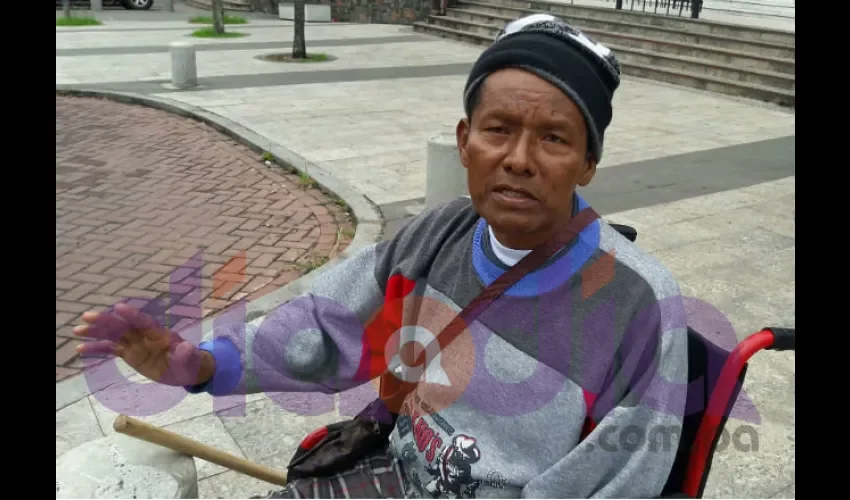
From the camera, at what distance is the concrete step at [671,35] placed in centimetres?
1216

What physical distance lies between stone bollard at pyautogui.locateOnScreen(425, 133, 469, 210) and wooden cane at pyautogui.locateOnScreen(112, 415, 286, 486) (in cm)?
359

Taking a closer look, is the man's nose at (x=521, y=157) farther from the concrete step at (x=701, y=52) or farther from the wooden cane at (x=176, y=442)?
the concrete step at (x=701, y=52)

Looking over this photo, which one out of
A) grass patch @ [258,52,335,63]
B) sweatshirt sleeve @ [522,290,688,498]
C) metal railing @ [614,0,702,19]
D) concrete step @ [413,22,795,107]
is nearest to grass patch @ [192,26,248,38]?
grass patch @ [258,52,335,63]

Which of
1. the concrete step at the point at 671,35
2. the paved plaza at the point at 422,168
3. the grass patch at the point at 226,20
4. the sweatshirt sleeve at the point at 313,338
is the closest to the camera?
the sweatshirt sleeve at the point at 313,338

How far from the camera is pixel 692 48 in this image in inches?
510

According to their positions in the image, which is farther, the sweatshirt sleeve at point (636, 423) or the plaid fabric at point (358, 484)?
the plaid fabric at point (358, 484)

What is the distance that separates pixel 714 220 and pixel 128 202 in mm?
4613

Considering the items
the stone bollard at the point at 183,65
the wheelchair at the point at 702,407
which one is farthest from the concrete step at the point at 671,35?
the wheelchair at the point at 702,407

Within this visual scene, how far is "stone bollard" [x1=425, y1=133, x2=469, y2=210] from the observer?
17.4 ft

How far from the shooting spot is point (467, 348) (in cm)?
163

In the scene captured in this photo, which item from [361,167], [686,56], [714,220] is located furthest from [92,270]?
[686,56]

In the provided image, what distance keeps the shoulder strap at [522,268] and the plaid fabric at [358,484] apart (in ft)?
1.40

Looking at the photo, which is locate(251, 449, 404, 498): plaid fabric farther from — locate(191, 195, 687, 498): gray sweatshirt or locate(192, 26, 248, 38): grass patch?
locate(192, 26, 248, 38): grass patch
